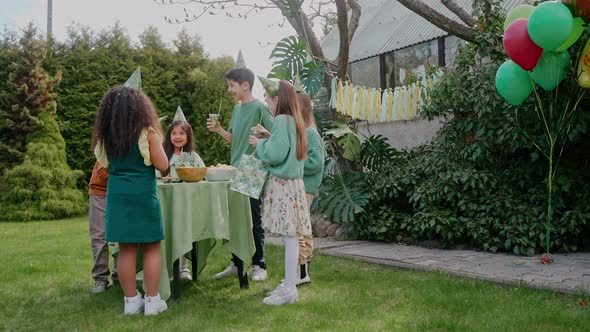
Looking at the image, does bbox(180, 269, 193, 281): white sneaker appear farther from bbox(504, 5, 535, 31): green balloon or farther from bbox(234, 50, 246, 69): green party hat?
bbox(504, 5, 535, 31): green balloon

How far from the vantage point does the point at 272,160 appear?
3615mm

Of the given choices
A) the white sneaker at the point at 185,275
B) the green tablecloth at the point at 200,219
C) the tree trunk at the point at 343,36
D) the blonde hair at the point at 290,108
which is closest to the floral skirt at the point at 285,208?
the blonde hair at the point at 290,108

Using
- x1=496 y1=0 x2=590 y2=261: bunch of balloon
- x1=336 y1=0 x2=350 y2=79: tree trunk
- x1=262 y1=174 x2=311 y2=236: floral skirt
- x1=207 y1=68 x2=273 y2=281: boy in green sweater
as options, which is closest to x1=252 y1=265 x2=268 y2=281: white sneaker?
x1=207 y1=68 x2=273 y2=281: boy in green sweater

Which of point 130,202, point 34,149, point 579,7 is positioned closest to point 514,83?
point 579,7

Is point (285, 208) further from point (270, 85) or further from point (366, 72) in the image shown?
point (366, 72)

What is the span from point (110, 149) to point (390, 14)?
9194 millimetres

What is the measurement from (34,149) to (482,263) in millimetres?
9060

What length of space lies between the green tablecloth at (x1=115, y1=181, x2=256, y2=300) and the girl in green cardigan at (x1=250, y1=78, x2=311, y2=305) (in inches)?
14.2

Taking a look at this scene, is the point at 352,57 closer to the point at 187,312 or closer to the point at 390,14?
the point at 390,14

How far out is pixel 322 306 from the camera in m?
3.58

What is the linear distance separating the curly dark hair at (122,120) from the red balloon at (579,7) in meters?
3.42

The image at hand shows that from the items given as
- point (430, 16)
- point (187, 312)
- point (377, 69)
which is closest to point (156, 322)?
point (187, 312)

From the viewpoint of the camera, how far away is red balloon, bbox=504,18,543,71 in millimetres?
4488

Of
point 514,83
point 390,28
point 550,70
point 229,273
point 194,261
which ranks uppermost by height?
point 390,28
